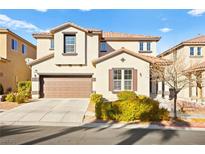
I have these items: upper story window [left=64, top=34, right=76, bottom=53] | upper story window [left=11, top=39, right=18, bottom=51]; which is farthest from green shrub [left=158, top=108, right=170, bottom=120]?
upper story window [left=11, top=39, right=18, bottom=51]

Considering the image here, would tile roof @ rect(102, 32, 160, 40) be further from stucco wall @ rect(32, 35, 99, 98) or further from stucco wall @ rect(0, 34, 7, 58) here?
stucco wall @ rect(0, 34, 7, 58)

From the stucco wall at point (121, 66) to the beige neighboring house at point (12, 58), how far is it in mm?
10386

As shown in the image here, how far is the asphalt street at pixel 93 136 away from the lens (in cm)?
747

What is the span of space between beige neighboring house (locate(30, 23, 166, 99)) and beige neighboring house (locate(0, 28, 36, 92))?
4.71m

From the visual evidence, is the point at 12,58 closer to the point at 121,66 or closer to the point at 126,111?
the point at 121,66

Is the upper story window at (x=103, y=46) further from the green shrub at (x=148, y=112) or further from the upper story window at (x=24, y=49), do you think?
the green shrub at (x=148, y=112)

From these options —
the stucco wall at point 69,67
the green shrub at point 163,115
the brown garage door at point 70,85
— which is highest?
the stucco wall at point 69,67

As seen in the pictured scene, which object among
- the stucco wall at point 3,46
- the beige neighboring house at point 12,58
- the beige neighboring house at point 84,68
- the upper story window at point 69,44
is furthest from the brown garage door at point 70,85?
the stucco wall at point 3,46

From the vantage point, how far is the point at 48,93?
68.4 feet

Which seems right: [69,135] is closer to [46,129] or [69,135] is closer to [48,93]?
[46,129]

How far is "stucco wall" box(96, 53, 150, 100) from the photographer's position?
18844mm

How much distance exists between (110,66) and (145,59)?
3015 mm

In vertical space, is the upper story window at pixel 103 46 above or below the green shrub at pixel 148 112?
above
